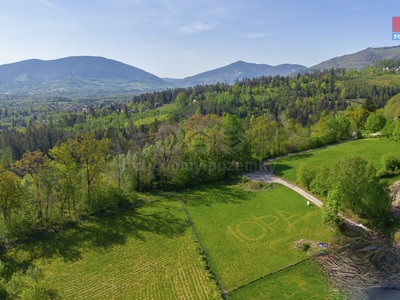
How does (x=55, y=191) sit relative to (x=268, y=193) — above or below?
above

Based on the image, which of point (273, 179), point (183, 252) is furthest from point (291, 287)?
point (273, 179)

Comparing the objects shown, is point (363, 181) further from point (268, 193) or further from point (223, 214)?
point (223, 214)

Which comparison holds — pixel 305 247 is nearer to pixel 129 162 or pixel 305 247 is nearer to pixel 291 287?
pixel 291 287

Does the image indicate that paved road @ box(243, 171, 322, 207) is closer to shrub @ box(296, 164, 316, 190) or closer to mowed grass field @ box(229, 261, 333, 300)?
shrub @ box(296, 164, 316, 190)

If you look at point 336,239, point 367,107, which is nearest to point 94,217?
point 336,239

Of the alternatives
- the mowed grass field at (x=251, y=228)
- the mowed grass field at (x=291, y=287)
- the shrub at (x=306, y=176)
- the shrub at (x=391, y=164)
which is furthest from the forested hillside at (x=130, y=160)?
the mowed grass field at (x=291, y=287)
